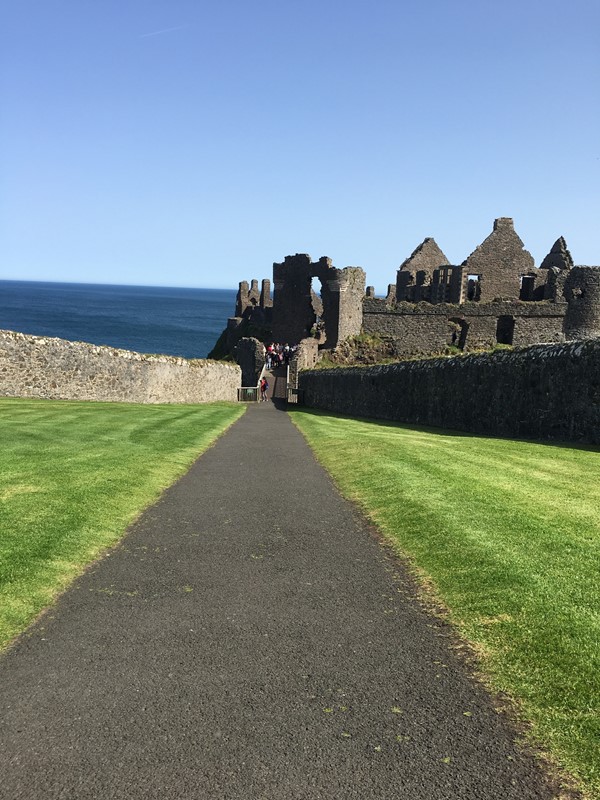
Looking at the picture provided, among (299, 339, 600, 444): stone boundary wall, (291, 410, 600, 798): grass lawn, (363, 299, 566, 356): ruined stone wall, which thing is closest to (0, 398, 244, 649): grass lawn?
(291, 410, 600, 798): grass lawn

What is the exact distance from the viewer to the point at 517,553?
Result: 7.50 m

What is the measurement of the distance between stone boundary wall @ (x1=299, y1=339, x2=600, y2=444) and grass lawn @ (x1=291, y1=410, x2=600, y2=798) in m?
1.86

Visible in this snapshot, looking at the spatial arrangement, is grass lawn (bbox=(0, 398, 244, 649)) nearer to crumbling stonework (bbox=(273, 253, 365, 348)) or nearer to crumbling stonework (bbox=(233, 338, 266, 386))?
crumbling stonework (bbox=(233, 338, 266, 386))

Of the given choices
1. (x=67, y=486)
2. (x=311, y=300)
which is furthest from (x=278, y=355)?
(x=67, y=486)

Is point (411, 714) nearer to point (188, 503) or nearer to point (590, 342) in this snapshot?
→ point (188, 503)

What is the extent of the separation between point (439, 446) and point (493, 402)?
14.8 ft

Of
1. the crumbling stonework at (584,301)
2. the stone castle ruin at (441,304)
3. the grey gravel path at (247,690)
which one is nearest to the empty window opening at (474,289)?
the stone castle ruin at (441,304)

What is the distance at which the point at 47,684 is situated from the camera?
5008mm

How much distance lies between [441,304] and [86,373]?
94.4 feet

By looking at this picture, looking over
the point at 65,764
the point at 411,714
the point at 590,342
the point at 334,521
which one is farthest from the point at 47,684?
the point at 590,342

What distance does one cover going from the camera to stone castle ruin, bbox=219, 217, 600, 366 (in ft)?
161

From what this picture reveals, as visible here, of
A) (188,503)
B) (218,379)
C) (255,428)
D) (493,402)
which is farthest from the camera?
(218,379)

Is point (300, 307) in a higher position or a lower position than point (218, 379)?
higher

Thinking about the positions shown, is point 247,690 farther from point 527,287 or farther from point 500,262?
point 527,287
